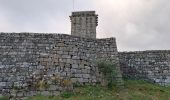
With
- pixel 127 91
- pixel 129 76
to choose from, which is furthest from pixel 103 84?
pixel 129 76

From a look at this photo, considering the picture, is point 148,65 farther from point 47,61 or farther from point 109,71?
point 47,61

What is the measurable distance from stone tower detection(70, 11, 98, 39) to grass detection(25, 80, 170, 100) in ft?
17.8

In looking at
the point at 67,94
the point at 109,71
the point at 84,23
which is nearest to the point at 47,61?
the point at 67,94

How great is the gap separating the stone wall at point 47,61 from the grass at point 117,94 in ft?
1.43

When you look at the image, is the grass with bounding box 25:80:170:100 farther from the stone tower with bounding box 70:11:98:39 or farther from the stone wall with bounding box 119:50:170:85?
the stone tower with bounding box 70:11:98:39

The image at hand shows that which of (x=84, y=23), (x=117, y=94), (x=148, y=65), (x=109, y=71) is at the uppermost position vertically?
(x=84, y=23)

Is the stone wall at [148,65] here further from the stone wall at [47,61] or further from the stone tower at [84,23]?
the stone tower at [84,23]

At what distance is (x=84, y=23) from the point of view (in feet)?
66.5

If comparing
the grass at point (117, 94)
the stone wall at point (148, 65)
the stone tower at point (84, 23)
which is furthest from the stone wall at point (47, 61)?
the stone tower at point (84, 23)

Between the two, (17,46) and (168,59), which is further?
(168,59)

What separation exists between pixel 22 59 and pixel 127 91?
449 centimetres

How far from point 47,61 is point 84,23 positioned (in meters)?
5.87

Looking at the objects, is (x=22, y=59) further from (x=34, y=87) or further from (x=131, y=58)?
(x=131, y=58)

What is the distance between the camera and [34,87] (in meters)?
13.9
